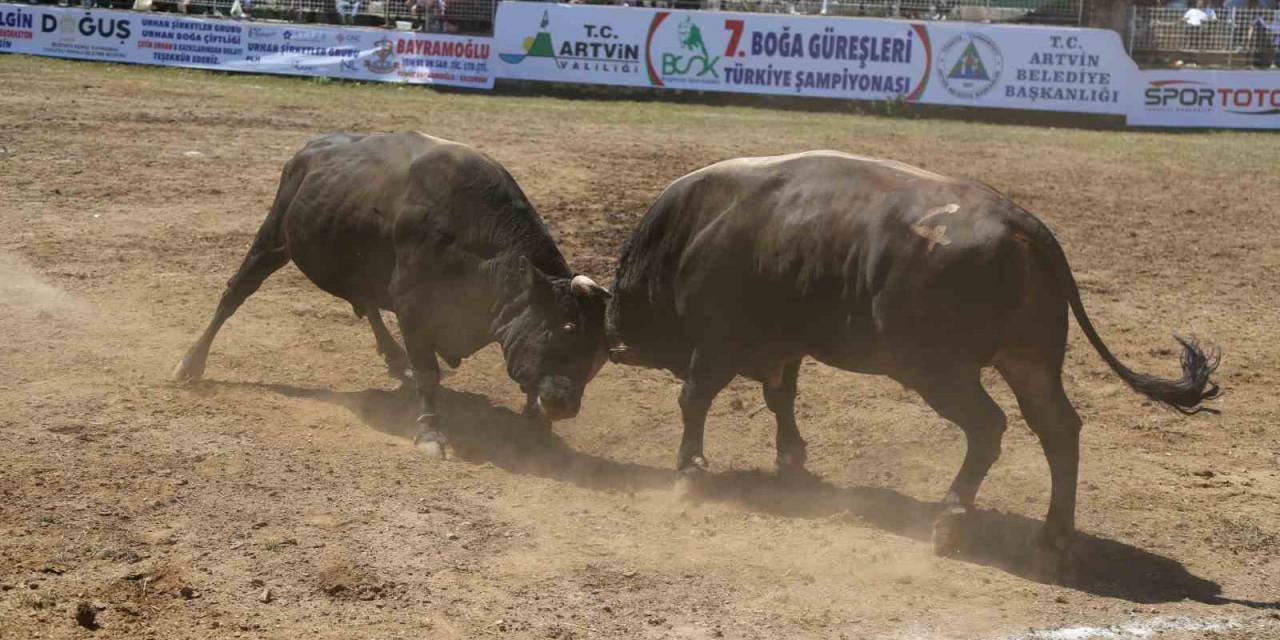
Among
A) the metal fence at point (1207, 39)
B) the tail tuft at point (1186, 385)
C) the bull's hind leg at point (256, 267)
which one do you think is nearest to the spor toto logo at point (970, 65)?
the metal fence at point (1207, 39)

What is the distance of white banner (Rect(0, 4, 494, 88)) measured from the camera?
84.1 ft

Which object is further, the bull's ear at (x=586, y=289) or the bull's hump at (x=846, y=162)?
the bull's ear at (x=586, y=289)

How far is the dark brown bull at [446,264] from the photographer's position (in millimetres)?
8508

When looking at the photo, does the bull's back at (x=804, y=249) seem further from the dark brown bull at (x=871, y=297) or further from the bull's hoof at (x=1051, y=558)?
the bull's hoof at (x=1051, y=558)

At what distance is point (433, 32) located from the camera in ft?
85.5

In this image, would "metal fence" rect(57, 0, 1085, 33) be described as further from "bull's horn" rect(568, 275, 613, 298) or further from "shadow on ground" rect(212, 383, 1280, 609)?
"bull's horn" rect(568, 275, 613, 298)

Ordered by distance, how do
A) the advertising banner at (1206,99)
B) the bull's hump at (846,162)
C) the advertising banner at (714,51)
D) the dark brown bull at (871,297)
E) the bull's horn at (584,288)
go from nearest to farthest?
the dark brown bull at (871,297) → the bull's hump at (846,162) → the bull's horn at (584,288) → the advertising banner at (1206,99) → the advertising banner at (714,51)

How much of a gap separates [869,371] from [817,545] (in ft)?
3.23

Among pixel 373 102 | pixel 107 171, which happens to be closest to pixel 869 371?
pixel 107 171

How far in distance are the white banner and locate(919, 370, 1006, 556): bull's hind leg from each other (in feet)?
64.1

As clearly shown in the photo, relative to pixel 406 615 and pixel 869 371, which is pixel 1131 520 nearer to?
pixel 869 371

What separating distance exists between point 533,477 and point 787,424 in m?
1.52

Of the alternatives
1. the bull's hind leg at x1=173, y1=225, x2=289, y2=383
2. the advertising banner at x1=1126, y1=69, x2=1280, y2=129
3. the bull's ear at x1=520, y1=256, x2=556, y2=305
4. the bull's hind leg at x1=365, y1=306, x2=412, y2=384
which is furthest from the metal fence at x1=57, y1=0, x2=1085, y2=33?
the bull's ear at x1=520, y1=256, x2=556, y2=305

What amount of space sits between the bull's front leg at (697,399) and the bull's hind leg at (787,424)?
0.44m
